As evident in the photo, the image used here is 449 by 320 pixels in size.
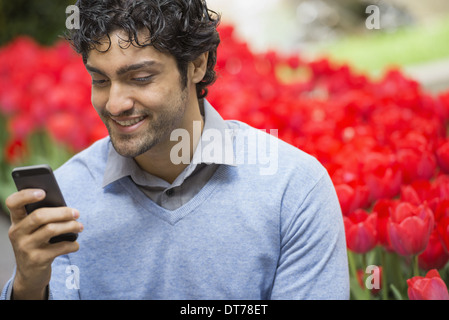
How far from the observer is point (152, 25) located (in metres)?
1.42

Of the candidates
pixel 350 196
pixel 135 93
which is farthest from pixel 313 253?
pixel 135 93

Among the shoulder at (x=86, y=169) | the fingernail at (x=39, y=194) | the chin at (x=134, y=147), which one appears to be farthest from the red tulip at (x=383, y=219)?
the fingernail at (x=39, y=194)

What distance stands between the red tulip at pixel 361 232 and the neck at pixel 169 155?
47 centimetres

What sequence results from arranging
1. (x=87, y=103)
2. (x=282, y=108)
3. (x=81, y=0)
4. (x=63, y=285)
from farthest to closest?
(x=87, y=103)
(x=282, y=108)
(x=63, y=285)
(x=81, y=0)

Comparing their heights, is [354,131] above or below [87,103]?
below

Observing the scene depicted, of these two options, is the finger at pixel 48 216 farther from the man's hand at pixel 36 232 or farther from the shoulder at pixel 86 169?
the shoulder at pixel 86 169

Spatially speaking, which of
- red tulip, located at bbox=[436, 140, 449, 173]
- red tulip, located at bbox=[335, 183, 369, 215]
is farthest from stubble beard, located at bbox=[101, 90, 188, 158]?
red tulip, located at bbox=[436, 140, 449, 173]

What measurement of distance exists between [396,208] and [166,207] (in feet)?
1.97

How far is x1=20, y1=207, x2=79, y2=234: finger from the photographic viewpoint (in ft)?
4.25

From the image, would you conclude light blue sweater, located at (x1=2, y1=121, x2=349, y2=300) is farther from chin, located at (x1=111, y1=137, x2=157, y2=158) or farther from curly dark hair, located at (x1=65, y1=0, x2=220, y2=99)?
curly dark hair, located at (x1=65, y1=0, x2=220, y2=99)
